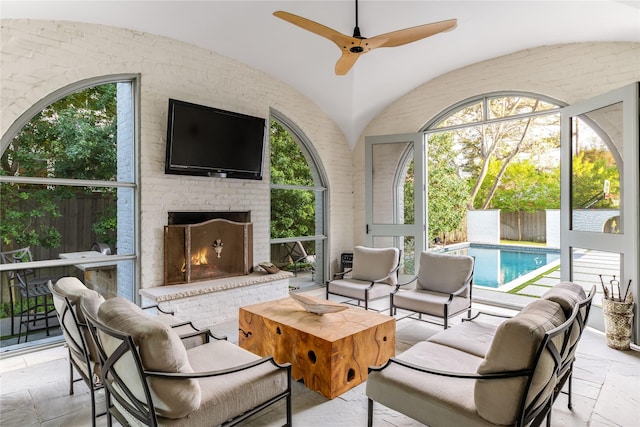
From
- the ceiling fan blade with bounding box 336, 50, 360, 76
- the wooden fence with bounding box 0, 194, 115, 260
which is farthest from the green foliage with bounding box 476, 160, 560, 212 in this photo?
the wooden fence with bounding box 0, 194, 115, 260

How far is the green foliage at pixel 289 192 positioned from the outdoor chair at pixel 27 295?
9.04 feet

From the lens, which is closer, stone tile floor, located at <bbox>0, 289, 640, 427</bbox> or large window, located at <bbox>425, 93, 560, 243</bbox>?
stone tile floor, located at <bbox>0, 289, 640, 427</bbox>

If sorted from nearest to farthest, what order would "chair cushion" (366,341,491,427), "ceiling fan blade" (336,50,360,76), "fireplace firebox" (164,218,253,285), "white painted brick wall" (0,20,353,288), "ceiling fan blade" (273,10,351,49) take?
1. "chair cushion" (366,341,491,427)
2. "ceiling fan blade" (273,10,351,49)
3. "ceiling fan blade" (336,50,360,76)
4. "white painted brick wall" (0,20,353,288)
5. "fireplace firebox" (164,218,253,285)

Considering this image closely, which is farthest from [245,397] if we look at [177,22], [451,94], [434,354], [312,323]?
[451,94]

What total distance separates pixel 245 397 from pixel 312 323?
101 centimetres

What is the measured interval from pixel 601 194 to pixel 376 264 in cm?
252

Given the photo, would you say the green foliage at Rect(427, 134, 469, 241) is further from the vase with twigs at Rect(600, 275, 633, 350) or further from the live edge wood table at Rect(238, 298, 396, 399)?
the live edge wood table at Rect(238, 298, 396, 399)

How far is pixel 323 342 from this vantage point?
8.08 ft

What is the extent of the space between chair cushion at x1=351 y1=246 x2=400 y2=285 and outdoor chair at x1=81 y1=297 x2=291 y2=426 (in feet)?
8.83

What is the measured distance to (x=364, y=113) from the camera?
6023 millimetres

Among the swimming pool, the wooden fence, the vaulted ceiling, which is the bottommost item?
the swimming pool

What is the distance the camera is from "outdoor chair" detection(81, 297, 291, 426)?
1.52m

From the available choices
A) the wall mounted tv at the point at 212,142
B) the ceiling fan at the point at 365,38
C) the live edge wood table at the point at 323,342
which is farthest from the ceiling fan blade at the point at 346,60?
the live edge wood table at the point at 323,342

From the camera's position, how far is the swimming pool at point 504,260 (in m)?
8.29
